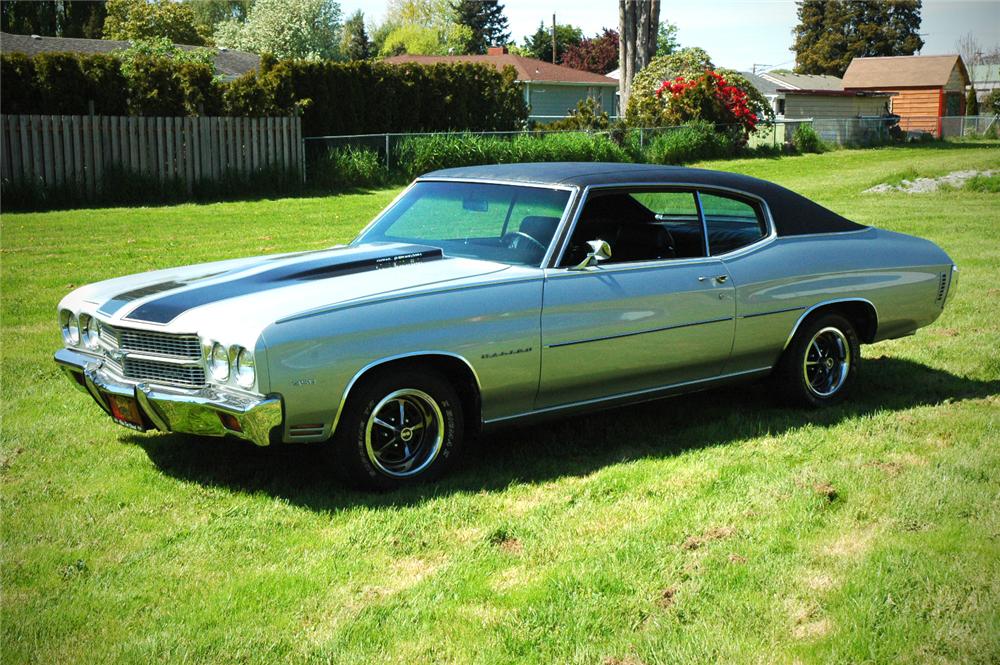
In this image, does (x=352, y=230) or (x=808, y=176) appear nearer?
(x=352, y=230)

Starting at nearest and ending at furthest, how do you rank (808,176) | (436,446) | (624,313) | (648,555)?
(648,555) < (436,446) < (624,313) < (808,176)

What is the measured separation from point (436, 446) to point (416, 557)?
861 mm

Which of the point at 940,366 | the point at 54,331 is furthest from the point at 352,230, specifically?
the point at 940,366

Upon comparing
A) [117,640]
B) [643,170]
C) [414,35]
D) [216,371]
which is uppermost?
[414,35]

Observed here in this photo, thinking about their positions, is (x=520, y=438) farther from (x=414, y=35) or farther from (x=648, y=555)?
(x=414, y=35)

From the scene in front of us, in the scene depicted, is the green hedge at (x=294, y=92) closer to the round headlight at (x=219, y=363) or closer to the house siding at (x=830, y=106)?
the round headlight at (x=219, y=363)

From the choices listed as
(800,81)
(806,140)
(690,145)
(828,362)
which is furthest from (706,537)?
(800,81)

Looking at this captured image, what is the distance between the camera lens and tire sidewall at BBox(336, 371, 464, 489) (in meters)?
4.69

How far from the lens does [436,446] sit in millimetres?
4980

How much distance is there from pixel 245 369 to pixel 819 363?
3.68 meters

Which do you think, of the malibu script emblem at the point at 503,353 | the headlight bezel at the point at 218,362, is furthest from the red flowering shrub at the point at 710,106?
the headlight bezel at the point at 218,362

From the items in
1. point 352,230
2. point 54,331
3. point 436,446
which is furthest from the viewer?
point 352,230

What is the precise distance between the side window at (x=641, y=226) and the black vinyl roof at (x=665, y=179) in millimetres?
92

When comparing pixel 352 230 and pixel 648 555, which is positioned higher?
pixel 352 230
